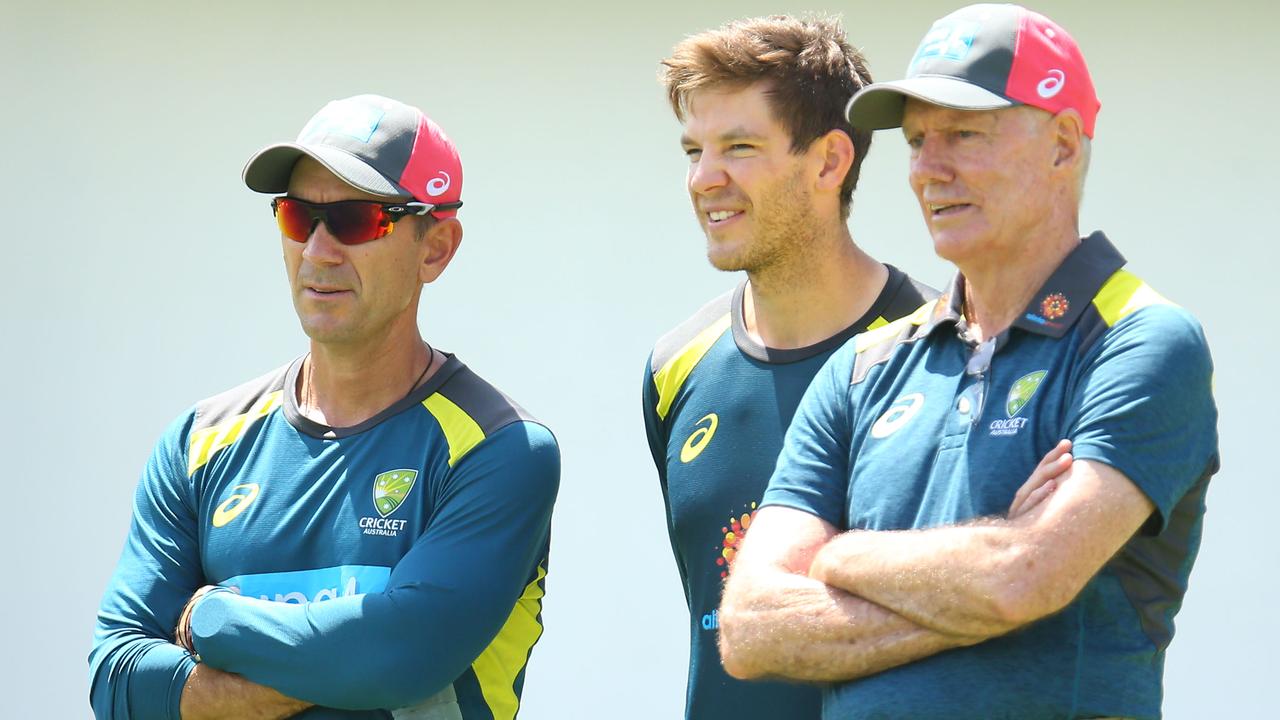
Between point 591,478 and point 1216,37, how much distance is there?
2.45m

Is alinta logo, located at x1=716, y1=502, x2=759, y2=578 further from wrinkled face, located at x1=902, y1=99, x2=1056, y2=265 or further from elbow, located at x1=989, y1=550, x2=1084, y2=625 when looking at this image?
elbow, located at x1=989, y1=550, x2=1084, y2=625

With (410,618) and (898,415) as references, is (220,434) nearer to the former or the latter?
(410,618)

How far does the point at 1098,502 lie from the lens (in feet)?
6.76

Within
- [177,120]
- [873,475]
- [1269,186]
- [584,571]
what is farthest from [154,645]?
[1269,186]

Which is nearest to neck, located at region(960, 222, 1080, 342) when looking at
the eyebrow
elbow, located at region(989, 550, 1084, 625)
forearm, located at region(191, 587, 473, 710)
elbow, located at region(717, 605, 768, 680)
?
elbow, located at region(989, 550, 1084, 625)

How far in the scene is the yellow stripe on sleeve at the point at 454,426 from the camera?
2820 mm

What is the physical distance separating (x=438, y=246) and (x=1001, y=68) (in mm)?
1247

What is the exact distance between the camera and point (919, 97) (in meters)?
2.36

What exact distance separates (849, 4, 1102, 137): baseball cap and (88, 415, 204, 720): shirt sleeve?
5.01 ft

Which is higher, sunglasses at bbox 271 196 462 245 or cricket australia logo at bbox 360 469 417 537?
sunglasses at bbox 271 196 462 245

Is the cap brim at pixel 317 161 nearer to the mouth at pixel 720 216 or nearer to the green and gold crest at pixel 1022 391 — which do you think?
the mouth at pixel 720 216

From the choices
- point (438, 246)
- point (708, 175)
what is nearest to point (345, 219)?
point (438, 246)

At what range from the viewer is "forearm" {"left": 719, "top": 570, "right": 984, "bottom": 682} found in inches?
84.7

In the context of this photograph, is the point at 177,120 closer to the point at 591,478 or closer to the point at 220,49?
the point at 220,49
